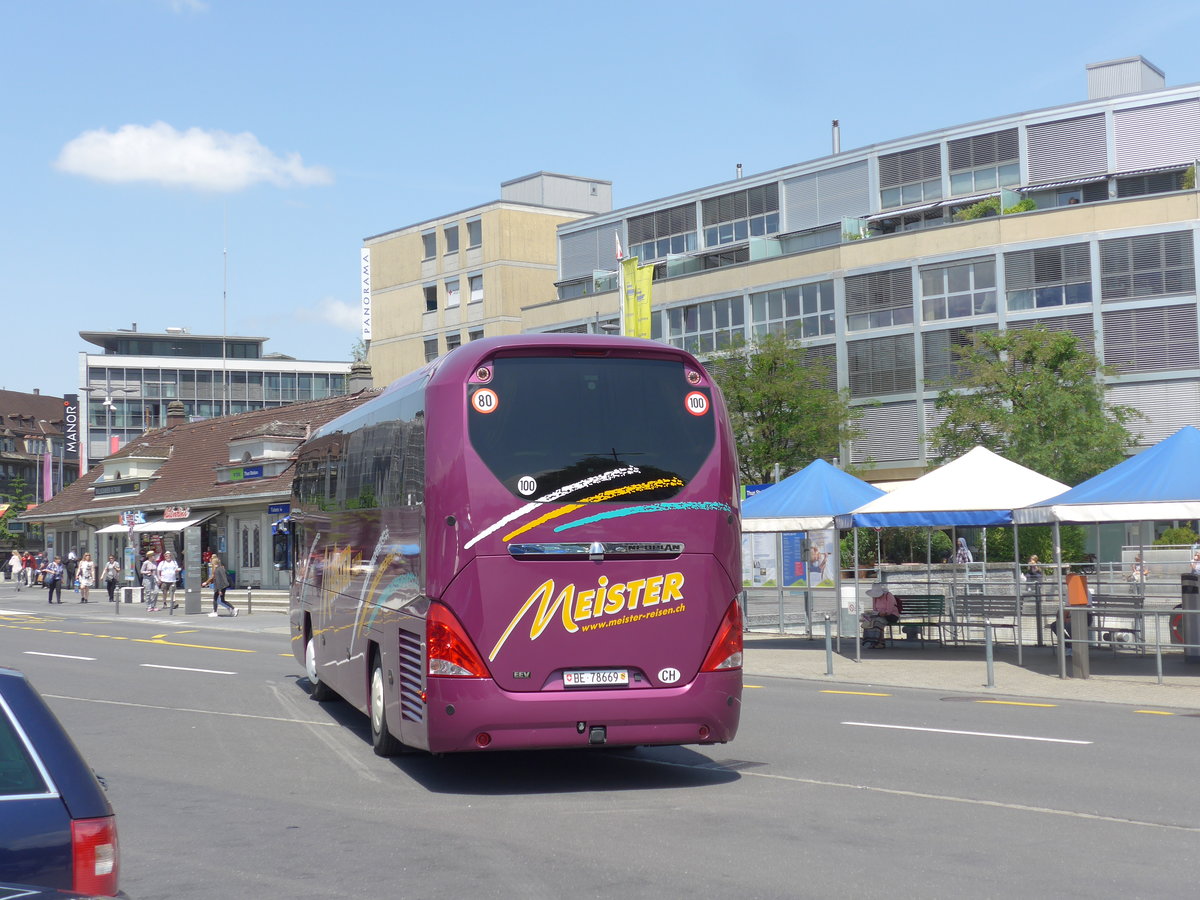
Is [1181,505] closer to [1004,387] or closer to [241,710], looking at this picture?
[241,710]

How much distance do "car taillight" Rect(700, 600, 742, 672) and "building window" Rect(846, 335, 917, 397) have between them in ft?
162

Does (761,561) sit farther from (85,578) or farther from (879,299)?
(85,578)

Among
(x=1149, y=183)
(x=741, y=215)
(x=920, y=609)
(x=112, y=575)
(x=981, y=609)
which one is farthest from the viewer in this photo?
(x=741, y=215)

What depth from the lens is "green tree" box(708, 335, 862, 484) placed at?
177ft

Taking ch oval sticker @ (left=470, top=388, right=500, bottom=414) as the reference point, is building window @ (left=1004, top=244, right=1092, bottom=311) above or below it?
above

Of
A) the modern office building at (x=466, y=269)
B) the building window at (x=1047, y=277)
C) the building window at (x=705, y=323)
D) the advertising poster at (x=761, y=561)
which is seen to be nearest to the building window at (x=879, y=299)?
the building window at (x=1047, y=277)

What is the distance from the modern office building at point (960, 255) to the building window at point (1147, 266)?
0.21 ft

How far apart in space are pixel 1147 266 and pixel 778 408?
14369 mm

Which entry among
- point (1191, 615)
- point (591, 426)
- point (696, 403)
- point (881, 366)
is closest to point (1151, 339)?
point (881, 366)

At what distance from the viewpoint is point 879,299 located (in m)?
59.2

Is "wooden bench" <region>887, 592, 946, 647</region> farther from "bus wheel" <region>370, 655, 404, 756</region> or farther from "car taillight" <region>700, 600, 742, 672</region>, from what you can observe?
"car taillight" <region>700, 600, 742, 672</region>

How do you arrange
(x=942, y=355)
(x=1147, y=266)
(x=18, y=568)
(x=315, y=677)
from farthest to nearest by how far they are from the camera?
(x=18, y=568), (x=942, y=355), (x=1147, y=266), (x=315, y=677)

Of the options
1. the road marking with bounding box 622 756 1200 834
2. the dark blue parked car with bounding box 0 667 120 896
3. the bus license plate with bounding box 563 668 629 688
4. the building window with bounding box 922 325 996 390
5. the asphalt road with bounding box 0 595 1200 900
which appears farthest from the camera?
the building window with bounding box 922 325 996 390

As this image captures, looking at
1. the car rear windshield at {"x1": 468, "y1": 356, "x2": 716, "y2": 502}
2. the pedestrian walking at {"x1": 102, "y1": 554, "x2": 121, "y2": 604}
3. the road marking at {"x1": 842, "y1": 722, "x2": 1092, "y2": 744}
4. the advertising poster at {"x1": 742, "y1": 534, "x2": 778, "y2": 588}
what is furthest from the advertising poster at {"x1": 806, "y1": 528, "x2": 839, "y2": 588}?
the pedestrian walking at {"x1": 102, "y1": 554, "x2": 121, "y2": 604}
